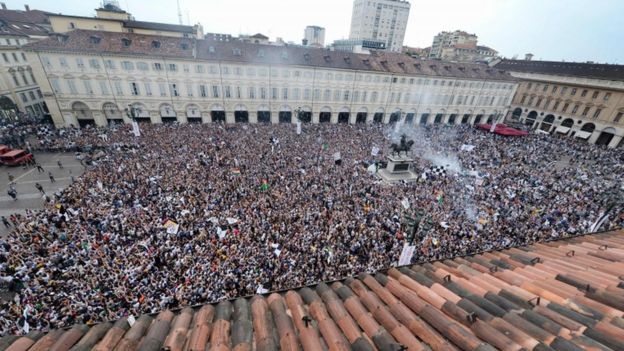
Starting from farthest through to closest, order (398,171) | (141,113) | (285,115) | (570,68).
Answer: (570,68) → (285,115) → (141,113) → (398,171)

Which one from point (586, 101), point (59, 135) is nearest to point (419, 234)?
point (59, 135)

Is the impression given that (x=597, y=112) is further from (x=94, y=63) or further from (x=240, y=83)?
(x=94, y=63)

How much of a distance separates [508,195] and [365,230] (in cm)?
1588

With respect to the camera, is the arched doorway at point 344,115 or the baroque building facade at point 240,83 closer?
the baroque building facade at point 240,83

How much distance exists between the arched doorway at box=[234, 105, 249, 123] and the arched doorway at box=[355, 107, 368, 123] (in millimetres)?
20404

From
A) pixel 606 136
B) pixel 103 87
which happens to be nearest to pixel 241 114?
pixel 103 87

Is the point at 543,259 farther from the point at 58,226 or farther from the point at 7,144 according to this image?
the point at 7,144

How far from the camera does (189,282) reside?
12.9m

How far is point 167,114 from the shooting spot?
3900cm

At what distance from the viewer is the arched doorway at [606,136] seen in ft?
148

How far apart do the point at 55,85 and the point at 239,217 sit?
35.7m

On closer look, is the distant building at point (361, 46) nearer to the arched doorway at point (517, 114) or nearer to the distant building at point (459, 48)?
the distant building at point (459, 48)

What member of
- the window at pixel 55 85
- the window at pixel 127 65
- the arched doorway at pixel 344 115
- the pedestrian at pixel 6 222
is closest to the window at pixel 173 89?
the window at pixel 127 65

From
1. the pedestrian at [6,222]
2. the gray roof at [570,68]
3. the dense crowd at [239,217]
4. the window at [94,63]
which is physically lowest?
the pedestrian at [6,222]
